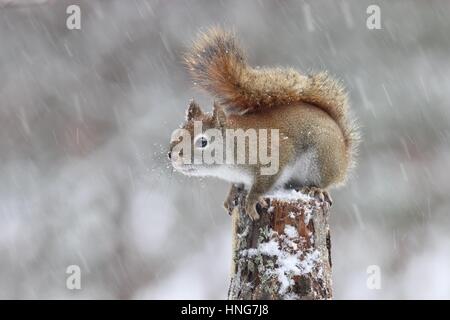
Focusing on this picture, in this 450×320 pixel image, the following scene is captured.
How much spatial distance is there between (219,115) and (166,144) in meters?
2.56

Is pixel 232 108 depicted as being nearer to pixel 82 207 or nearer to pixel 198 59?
pixel 198 59

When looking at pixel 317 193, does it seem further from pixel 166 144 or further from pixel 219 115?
pixel 166 144

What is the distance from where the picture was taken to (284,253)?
2.17 metres

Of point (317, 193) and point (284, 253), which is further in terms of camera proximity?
point (317, 193)

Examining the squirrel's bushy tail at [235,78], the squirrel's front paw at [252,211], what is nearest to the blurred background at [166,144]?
the squirrel's bushy tail at [235,78]

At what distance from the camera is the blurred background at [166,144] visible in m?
5.00

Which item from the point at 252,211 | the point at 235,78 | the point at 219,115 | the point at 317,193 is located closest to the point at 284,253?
the point at 252,211

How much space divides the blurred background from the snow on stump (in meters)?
2.57

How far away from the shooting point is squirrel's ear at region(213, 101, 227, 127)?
239 centimetres

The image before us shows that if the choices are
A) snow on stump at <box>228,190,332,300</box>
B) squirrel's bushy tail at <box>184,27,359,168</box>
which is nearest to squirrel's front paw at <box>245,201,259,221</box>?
snow on stump at <box>228,190,332,300</box>

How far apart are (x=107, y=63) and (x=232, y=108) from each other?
11.1ft

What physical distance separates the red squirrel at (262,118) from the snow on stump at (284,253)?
143 mm

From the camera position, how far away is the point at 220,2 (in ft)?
18.6

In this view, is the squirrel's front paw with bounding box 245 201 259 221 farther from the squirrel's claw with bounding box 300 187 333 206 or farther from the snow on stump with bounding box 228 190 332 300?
Answer: the squirrel's claw with bounding box 300 187 333 206
